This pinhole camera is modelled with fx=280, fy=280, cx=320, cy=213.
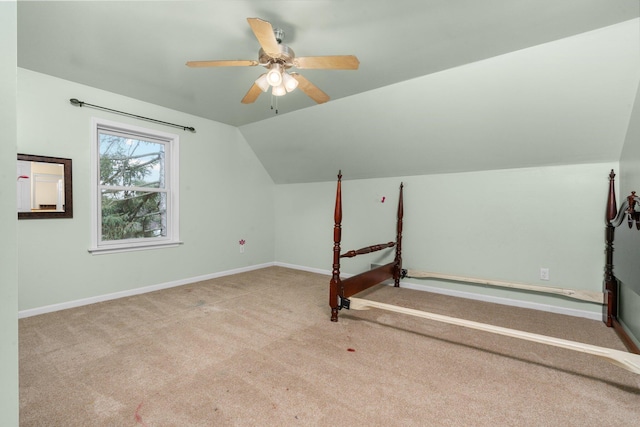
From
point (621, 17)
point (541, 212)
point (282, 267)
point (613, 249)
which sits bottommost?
point (282, 267)

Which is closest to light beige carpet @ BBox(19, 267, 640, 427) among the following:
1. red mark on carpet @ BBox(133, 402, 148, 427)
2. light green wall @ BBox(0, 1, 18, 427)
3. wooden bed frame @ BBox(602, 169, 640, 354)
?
red mark on carpet @ BBox(133, 402, 148, 427)

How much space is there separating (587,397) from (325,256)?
327 centimetres

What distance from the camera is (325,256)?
4.48m

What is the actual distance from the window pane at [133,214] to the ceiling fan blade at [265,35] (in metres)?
2.71

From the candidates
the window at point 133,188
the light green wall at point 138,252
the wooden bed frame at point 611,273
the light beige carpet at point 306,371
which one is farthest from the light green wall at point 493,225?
the window at point 133,188

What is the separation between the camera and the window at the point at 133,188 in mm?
3104

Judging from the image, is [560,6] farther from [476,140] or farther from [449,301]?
[449,301]

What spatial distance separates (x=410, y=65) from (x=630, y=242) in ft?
6.69

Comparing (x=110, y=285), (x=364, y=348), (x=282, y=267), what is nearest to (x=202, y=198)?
(x=110, y=285)

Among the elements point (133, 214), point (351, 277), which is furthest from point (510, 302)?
point (133, 214)

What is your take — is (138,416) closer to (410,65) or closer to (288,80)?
(288,80)

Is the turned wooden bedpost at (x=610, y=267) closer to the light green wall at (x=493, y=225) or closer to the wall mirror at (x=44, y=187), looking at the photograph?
the light green wall at (x=493, y=225)

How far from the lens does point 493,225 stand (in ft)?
10.4

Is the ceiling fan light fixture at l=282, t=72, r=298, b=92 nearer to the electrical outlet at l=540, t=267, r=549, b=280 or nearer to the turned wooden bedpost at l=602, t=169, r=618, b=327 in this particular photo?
the turned wooden bedpost at l=602, t=169, r=618, b=327
